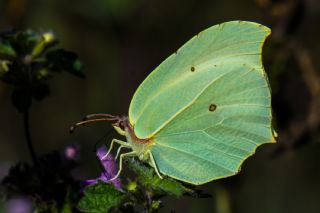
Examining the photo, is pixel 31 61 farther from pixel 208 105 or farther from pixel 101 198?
pixel 101 198

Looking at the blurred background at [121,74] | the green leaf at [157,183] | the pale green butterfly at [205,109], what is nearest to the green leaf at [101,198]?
the green leaf at [157,183]

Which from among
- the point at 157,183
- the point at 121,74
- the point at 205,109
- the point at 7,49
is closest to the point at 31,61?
the point at 7,49

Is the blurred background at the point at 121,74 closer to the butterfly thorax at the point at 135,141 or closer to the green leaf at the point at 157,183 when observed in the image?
the butterfly thorax at the point at 135,141

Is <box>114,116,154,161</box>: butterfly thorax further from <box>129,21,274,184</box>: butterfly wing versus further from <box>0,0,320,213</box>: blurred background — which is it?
<box>0,0,320,213</box>: blurred background

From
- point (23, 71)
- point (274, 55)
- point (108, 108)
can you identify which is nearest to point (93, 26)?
point (108, 108)

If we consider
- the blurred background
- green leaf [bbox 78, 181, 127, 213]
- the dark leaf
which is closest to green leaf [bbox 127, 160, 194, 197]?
green leaf [bbox 78, 181, 127, 213]

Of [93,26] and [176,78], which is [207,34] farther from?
[93,26]
